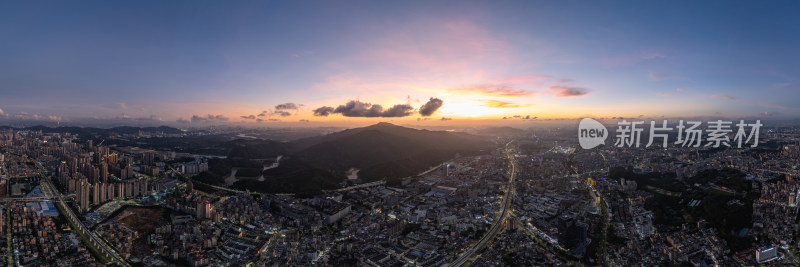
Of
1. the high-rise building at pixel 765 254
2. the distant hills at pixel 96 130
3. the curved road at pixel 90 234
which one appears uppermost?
the distant hills at pixel 96 130

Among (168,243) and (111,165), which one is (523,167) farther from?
(111,165)

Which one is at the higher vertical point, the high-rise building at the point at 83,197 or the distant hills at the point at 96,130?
the distant hills at the point at 96,130

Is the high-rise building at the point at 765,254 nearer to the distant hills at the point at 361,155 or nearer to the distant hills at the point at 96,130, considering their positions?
the distant hills at the point at 361,155

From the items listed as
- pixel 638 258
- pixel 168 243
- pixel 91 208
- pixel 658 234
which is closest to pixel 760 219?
pixel 658 234

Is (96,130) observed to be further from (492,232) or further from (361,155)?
(492,232)

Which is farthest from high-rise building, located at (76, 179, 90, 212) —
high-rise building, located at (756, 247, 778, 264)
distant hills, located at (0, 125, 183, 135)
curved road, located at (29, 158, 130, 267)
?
distant hills, located at (0, 125, 183, 135)

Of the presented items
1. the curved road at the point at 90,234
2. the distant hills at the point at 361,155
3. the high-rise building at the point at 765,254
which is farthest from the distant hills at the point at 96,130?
the high-rise building at the point at 765,254

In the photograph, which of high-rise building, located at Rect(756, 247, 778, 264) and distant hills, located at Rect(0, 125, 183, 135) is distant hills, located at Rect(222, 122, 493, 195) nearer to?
high-rise building, located at Rect(756, 247, 778, 264)

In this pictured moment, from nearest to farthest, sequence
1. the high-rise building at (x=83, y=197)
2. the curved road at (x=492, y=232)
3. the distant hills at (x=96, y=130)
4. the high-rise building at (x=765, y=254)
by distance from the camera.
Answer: the high-rise building at (x=765, y=254)
the curved road at (x=492, y=232)
the high-rise building at (x=83, y=197)
the distant hills at (x=96, y=130)
